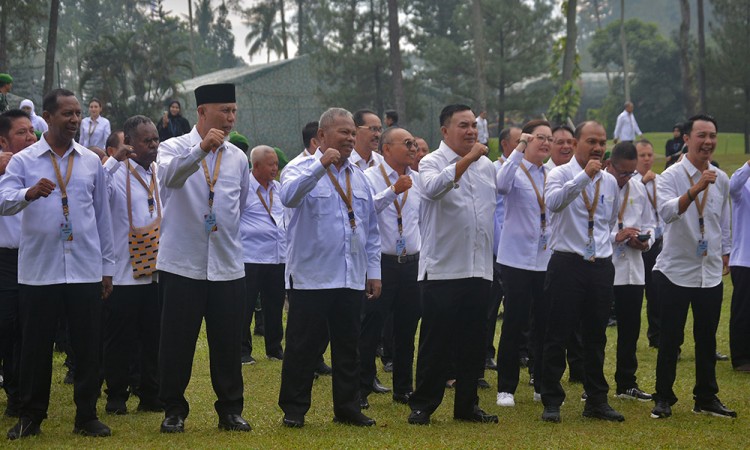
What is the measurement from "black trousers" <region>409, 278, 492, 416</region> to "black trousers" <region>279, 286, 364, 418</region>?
580 mm

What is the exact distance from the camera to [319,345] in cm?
817

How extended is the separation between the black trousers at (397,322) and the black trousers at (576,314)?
140cm

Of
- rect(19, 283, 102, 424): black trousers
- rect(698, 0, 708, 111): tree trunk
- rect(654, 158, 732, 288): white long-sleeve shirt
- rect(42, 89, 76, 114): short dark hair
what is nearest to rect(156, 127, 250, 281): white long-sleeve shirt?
rect(19, 283, 102, 424): black trousers

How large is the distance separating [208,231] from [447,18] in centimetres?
4852

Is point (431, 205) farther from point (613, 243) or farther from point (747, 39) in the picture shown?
point (747, 39)

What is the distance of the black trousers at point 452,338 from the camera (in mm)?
8328

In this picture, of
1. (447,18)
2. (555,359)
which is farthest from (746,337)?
(447,18)

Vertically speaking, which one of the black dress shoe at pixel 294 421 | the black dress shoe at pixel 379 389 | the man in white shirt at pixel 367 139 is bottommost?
the black dress shoe at pixel 379 389

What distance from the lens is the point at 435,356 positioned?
8.37 metres

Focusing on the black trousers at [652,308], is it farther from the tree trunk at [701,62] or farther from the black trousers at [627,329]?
the tree trunk at [701,62]

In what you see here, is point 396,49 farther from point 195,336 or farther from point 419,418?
point 195,336

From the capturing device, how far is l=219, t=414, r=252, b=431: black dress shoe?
25.4 feet

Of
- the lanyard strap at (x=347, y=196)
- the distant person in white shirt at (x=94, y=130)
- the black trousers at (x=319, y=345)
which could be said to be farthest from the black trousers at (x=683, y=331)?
the distant person in white shirt at (x=94, y=130)

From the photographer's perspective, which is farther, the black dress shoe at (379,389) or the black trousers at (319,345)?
the black dress shoe at (379,389)
